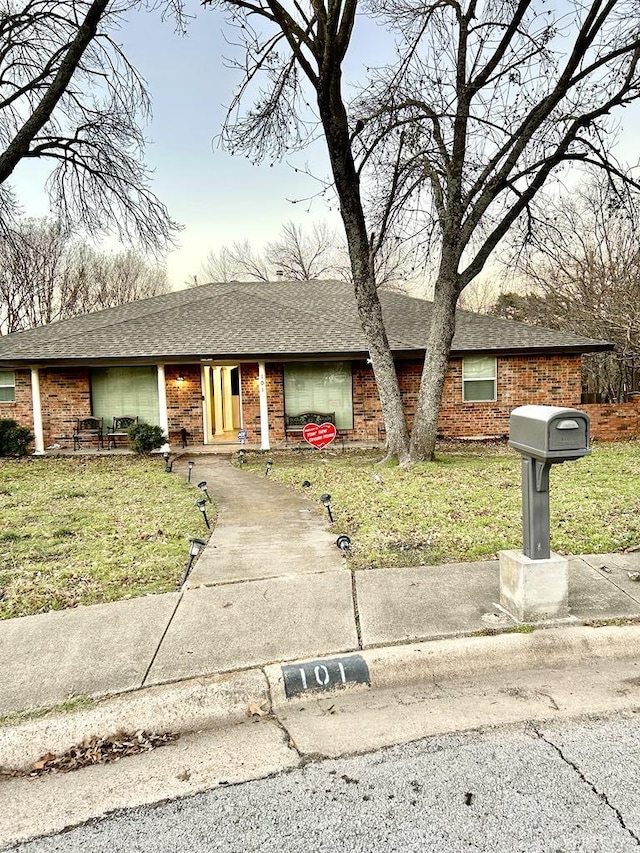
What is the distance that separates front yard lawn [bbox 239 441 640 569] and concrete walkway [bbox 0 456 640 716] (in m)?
0.43

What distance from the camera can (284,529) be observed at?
572 centimetres

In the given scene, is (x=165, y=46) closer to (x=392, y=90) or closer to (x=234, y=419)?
(x=392, y=90)

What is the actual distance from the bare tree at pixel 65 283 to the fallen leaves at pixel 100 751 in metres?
26.2

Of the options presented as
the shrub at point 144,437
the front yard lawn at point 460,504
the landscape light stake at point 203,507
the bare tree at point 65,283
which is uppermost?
the bare tree at point 65,283

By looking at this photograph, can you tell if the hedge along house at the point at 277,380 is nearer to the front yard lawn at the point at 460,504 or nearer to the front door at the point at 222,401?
the front door at the point at 222,401

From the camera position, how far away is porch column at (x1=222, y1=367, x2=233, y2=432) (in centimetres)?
1705

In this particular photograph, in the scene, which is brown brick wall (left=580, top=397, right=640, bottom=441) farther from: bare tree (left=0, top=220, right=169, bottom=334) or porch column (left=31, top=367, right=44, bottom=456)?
bare tree (left=0, top=220, right=169, bottom=334)

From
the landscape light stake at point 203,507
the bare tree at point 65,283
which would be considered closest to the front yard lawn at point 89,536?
the landscape light stake at point 203,507

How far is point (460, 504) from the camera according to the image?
645 centimetres

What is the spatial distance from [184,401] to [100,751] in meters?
11.9

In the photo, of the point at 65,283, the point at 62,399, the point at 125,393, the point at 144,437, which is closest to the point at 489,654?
the point at 144,437

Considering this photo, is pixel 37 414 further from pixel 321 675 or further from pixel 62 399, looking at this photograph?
pixel 321 675

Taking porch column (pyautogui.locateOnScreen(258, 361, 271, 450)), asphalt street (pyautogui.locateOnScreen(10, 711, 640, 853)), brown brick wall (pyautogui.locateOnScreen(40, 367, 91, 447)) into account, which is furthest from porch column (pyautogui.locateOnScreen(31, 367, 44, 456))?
asphalt street (pyautogui.locateOnScreen(10, 711, 640, 853))

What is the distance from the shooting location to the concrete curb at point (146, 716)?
236cm
